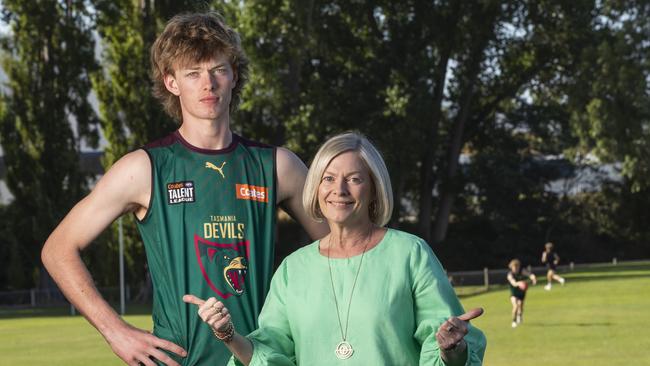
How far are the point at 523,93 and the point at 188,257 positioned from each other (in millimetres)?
54717

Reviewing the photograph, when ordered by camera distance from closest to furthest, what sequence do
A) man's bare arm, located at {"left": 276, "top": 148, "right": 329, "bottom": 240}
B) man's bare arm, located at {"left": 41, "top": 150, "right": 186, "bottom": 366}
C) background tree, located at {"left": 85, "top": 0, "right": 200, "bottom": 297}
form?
1. man's bare arm, located at {"left": 41, "top": 150, "right": 186, "bottom": 366}
2. man's bare arm, located at {"left": 276, "top": 148, "right": 329, "bottom": 240}
3. background tree, located at {"left": 85, "top": 0, "right": 200, "bottom": 297}

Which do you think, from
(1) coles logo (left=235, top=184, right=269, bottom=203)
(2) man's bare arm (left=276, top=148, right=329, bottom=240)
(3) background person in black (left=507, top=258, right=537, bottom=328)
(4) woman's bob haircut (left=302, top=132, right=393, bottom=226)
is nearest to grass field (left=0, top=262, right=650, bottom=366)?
(3) background person in black (left=507, top=258, right=537, bottom=328)

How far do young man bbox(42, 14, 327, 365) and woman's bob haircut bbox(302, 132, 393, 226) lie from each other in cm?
69

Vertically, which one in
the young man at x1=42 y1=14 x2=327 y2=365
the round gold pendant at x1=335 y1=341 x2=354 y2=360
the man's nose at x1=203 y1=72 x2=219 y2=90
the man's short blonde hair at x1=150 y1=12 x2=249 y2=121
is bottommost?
the round gold pendant at x1=335 y1=341 x2=354 y2=360

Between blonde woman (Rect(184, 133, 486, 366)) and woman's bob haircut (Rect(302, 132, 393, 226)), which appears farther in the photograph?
woman's bob haircut (Rect(302, 132, 393, 226))

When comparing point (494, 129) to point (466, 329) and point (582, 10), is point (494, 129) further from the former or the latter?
point (466, 329)

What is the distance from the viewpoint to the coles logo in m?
5.84

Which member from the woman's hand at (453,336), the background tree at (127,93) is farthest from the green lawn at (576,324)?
the woman's hand at (453,336)

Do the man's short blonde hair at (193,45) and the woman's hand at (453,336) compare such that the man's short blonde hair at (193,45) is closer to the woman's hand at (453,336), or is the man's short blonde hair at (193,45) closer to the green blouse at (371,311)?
the green blouse at (371,311)

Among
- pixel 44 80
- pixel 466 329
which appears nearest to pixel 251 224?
pixel 466 329

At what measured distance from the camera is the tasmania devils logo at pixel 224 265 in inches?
224

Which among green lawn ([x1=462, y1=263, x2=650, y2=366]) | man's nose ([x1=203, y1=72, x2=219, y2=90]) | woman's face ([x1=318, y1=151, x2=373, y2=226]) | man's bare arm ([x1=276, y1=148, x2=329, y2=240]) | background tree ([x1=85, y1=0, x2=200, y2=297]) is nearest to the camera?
woman's face ([x1=318, y1=151, x2=373, y2=226])

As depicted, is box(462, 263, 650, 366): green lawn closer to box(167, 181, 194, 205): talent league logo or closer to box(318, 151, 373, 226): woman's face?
box(167, 181, 194, 205): talent league logo

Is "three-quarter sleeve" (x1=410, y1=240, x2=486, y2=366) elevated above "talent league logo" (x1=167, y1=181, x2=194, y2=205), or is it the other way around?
"talent league logo" (x1=167, y1=181, x2=194, y2=205)
